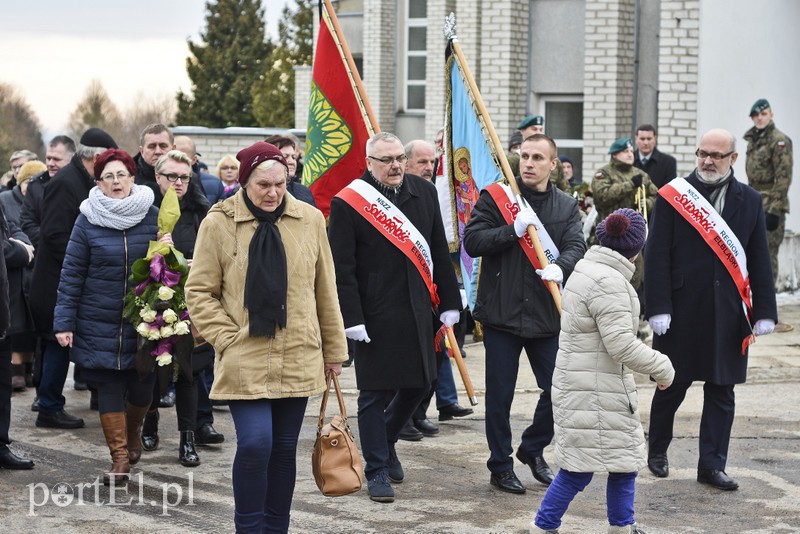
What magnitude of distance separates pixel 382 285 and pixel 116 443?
179 centimetres

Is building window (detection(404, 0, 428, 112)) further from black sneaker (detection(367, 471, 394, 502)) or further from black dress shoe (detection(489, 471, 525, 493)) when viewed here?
black sneaker (detection(367, 471, 394, 502))

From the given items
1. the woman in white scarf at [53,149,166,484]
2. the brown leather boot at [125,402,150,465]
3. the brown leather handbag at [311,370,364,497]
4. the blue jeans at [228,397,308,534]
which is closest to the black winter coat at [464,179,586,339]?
the brown leather handbag at [311,370,364,497]

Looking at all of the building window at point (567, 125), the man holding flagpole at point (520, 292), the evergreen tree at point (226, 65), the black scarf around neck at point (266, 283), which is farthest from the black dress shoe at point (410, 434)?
the evergreen tree at point (226, 65)

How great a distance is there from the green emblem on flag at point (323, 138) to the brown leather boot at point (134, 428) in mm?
2794

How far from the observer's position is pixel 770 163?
530 inches

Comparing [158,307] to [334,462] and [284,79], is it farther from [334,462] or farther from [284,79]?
[284,79]

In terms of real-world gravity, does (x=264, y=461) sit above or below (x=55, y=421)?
above

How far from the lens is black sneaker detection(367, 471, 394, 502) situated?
23.4 ft

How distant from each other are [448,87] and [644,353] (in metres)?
3.42

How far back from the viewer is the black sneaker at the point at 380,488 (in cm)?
715

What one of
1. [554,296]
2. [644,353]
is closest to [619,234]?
[644,353]

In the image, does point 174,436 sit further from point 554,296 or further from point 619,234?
point 619,234

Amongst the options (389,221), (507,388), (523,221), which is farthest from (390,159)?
(507,388)

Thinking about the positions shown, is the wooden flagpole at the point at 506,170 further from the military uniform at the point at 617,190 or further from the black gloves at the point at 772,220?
the black gloves at the point at 772,220
